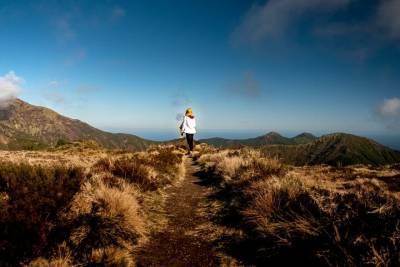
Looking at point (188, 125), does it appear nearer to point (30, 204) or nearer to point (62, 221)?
point (62, 221)

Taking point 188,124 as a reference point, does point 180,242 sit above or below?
below

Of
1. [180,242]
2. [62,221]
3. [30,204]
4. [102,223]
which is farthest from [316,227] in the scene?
[30,204]

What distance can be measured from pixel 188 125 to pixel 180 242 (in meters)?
16.6

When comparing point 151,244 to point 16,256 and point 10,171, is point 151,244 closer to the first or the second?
point 16,256

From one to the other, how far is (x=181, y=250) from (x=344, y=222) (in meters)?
2.96

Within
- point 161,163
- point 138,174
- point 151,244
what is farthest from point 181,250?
point 161,163

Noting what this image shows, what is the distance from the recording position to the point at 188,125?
22.6m

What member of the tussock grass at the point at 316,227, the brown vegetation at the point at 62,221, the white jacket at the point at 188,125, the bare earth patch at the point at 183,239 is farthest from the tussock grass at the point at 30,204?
the white jacket at the point at 188,125

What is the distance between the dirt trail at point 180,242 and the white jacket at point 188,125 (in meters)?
12.9

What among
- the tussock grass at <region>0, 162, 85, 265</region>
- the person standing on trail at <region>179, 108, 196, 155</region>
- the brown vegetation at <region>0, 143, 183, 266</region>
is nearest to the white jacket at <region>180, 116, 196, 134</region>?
the person standing on trail at <region>179, 108, 196, 155</region>

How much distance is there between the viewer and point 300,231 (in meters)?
5.16

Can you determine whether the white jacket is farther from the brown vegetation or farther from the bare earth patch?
the brown vegetation

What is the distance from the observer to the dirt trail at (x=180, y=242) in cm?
540

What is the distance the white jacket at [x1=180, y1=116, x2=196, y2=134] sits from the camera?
2248cm
